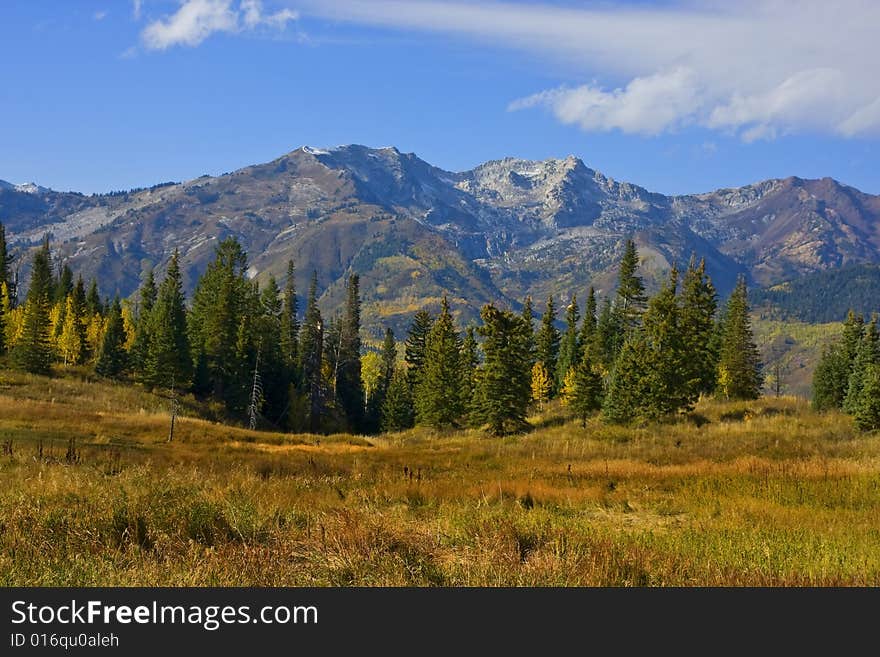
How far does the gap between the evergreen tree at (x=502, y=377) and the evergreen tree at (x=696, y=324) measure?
43.1ft

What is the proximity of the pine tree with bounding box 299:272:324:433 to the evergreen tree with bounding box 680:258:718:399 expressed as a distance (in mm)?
35515

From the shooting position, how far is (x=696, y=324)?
5588 centimetres

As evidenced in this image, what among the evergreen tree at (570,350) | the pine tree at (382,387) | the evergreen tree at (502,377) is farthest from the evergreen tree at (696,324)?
the pine tree at (382,387)

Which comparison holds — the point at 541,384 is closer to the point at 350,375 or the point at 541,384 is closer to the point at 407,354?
the point at 407,354

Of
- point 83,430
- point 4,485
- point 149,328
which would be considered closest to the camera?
point 4,485

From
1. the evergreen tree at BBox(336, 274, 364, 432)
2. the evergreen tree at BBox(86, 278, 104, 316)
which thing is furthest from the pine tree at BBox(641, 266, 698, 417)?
the evergreen tree at BBox(86, 278, 104, 316)

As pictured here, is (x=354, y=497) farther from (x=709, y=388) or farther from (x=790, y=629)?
(x=709, y=388)

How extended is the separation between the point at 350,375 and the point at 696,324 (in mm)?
50110

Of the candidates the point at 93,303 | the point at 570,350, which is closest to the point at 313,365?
the point at 570,350

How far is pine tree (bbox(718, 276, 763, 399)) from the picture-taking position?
2665 inches

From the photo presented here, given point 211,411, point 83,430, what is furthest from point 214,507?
point 211,411

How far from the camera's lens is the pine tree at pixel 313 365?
224 feet

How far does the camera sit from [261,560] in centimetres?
757

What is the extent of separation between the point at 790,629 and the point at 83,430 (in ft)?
105
